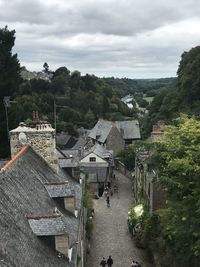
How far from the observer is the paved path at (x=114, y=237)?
90.0ft

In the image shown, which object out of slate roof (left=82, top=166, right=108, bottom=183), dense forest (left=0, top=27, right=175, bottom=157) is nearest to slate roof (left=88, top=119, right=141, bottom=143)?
dense forest (left=0, top=27, right=175, bottom=157)

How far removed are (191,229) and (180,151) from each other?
481 centimetres

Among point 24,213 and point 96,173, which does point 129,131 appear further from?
point 24,213

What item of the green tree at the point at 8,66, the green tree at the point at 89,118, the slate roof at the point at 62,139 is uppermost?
the green tree at the point at 8,66

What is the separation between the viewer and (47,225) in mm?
13578

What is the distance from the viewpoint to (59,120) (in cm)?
10131

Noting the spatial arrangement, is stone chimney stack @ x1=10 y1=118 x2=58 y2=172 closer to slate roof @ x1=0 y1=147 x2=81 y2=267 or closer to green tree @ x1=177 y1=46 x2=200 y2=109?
slate roof @ x1=0 y1=147 x2=81 y2=267

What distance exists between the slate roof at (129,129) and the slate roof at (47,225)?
65.6 meters

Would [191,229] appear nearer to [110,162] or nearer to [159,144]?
[159,144]

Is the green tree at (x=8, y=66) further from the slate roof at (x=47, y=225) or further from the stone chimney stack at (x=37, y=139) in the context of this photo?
the slate roof at (x=47, y=225)

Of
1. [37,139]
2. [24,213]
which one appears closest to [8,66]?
[37,139]

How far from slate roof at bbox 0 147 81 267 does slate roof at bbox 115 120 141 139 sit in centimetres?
5989

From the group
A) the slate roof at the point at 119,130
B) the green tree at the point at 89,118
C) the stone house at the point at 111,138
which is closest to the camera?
the stone house at the point at 111,138

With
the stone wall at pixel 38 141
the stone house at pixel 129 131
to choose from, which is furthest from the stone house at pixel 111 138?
the stone wall at pixel 38 141
